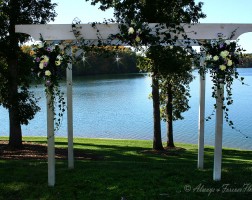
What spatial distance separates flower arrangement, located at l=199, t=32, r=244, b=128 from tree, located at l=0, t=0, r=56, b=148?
7.97 m

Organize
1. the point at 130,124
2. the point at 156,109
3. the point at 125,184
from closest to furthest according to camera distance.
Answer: the point at 125,184, the point at 156,109, the point at 130,124

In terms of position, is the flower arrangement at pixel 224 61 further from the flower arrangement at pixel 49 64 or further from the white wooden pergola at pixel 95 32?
the flower arrangement at pixel 49 64

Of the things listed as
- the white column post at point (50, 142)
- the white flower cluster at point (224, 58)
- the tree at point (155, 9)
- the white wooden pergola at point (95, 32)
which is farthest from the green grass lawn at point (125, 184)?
the tree at point (155, 9)

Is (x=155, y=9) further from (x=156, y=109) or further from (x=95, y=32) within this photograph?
(x=95, y=32)

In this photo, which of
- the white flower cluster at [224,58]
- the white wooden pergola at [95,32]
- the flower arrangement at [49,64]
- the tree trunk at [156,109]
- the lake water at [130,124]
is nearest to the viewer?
the white flower cluster at [224,58]

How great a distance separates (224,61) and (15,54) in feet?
27.6

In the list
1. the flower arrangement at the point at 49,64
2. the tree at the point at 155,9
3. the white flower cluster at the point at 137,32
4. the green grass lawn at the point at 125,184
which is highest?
the tree at the point at 155,9

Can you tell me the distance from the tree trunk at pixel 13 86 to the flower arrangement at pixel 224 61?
8.01 metres

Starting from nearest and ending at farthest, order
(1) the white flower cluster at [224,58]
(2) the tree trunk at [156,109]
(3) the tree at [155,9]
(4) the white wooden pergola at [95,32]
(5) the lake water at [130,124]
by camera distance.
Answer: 1. (1) the white flower cluster at [224,58]
2. (4) the white wooden pergola at [95,32]
3. (3) the tree at [155,9]
4. (2) the tree trunk at [156,109]
5. (5) the lake water at [130,124]

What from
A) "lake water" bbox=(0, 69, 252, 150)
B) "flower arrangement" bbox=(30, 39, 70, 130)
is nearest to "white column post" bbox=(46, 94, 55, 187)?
"flower arrangement" bbox=(30, 39, 70, 130)

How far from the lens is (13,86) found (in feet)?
41.0

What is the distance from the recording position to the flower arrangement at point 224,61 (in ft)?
19.9

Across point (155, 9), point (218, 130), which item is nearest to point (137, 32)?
point (218, 130)

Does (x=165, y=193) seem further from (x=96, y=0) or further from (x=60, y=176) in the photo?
(x=96, y=0)
